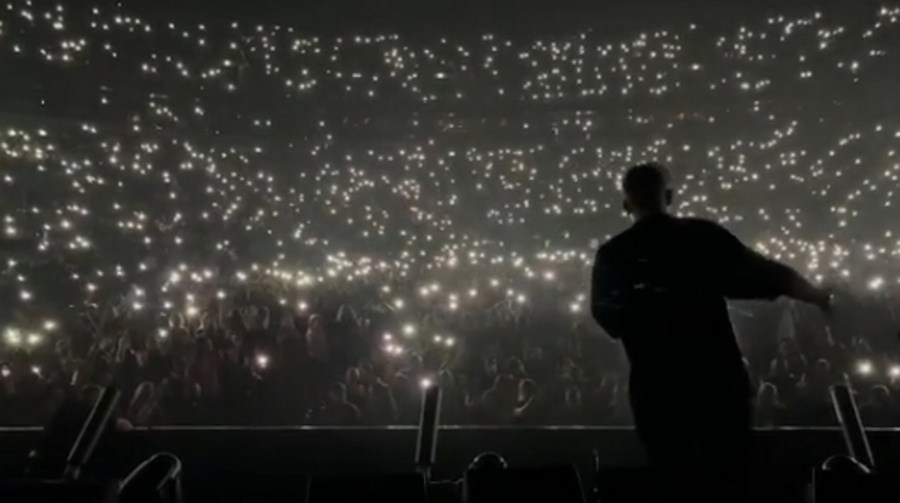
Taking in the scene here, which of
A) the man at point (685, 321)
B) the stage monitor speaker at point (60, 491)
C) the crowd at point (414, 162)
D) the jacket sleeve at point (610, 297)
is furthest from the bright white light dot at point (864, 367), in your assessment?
the stage monitor speaker at point (60, 491)

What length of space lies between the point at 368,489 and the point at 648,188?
5.44 ft

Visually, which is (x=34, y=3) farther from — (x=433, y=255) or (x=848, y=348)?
(x=848, y=348)

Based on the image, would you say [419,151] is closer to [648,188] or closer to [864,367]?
[864,367]

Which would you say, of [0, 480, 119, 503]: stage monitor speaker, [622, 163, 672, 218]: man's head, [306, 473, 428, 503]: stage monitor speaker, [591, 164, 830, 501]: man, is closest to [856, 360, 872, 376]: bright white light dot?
[591, 164, 830, 501]: man

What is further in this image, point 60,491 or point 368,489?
point 368,489

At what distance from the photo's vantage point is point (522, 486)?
6.21ft

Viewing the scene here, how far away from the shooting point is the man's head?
2.69 metres

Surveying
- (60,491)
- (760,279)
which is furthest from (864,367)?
(60,491)

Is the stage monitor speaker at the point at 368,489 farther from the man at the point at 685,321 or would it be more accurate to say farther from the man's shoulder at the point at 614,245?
the man's shoulder at the point at 614,245

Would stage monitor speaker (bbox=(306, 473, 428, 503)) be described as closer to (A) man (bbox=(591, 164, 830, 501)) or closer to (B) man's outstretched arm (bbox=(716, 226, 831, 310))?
(A) man (bbox=(591, 164, 830, 501))

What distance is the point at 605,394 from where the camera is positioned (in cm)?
719

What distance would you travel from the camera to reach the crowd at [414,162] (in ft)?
59.0

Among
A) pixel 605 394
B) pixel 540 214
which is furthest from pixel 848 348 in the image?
pixel 540 214

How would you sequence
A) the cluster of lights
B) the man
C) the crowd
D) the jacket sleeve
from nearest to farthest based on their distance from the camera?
the man, the jacket sleeve, the crowd, the cluster of lights
